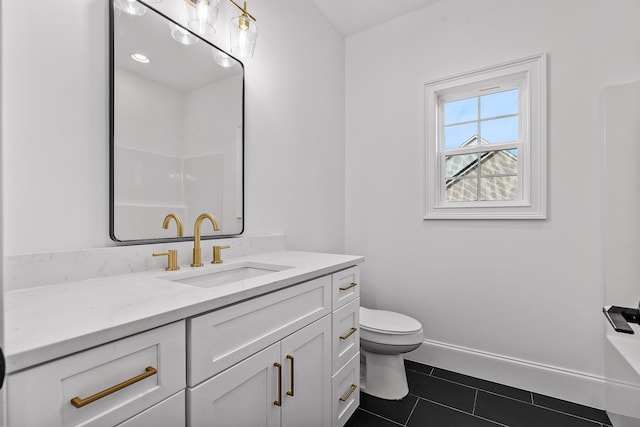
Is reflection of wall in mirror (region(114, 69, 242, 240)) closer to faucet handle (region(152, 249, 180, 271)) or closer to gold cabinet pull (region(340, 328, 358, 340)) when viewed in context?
faucet handle (region(152, 249, 180, 271))

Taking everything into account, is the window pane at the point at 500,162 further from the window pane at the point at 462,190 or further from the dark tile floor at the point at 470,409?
the dark tile floor at the point at 470,409

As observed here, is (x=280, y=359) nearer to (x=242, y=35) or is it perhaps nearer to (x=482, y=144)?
(x=242, y=35)

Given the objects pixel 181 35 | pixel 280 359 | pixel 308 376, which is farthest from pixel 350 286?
pixel 181 35

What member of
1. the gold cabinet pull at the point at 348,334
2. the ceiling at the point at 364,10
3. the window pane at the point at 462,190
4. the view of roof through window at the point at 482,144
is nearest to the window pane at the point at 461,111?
the view of roof through window at the point at 482,144

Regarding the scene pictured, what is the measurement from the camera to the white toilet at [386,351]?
1.91 meters

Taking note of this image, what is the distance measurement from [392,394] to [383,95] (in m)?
2.17

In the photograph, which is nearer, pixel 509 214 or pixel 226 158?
pixel 226 158

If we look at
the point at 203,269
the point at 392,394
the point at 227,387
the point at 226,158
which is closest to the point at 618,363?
the point at 392,394

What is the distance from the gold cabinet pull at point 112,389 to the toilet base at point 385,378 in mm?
1559

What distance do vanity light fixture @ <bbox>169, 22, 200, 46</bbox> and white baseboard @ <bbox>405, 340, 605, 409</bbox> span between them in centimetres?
243

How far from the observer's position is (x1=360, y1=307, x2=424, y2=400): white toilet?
6.25 ft

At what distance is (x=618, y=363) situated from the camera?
5.46 ft

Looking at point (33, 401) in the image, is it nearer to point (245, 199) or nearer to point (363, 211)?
point (245, 199)

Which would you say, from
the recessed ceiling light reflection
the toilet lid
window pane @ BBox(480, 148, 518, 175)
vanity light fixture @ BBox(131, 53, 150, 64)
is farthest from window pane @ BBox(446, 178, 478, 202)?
vanity light fixture @ BBox(131, 53, 150, 64)
